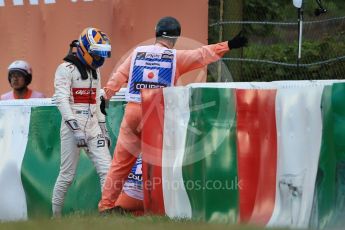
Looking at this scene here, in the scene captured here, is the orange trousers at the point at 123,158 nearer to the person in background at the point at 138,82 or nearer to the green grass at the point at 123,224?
the person in background at the point at 138,82

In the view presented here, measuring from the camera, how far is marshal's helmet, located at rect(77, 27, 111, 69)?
10797mm

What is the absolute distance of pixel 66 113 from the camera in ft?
34.8

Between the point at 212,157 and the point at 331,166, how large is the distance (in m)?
1.34

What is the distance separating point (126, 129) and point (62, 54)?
4.46m

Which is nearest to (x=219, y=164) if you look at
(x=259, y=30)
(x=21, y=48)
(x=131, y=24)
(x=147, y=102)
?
(x=147, y=102)

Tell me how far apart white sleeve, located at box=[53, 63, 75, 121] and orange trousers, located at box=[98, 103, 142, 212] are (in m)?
0.62

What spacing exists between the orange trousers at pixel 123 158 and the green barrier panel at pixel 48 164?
2.50 feet

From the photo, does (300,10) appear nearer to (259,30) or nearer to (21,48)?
(259,30)

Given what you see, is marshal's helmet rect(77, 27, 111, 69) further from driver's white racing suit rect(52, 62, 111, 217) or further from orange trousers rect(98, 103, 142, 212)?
orange trousers rect(98, 103, 142, 212)

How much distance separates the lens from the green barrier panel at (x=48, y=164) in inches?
447

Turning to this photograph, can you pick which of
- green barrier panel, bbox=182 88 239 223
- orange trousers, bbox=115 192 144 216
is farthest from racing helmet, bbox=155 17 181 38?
orange trousers, bbox=115 192 144 216

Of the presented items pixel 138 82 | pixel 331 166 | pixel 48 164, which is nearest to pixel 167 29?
pixel 138 82

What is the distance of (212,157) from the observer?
30.7 feet

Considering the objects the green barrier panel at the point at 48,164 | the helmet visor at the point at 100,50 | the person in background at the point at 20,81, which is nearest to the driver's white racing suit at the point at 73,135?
the helmet visor at the point at 100,50
